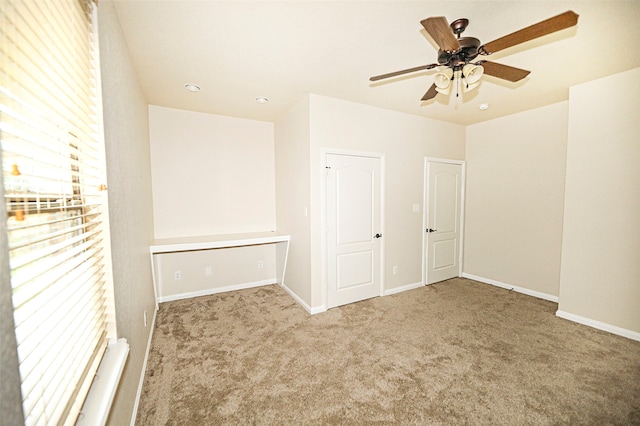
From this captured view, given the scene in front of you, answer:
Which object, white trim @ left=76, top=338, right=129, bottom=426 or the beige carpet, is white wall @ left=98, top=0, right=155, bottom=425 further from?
the beige carpet

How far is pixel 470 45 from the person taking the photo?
63.6 inches

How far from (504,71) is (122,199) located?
2750mm

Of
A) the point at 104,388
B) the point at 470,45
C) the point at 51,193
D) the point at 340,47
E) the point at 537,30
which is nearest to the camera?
the point at 51,193

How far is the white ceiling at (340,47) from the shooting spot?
5.35ft

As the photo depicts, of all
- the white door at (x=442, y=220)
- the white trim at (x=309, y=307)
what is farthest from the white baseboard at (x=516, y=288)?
the white trim at (x=309, y=307)

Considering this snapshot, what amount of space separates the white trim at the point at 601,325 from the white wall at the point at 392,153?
1648 millimetres

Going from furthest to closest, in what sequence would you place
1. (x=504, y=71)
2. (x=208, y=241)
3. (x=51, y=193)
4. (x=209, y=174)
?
Answer: 1. (x=209, y=174)
2. (x=208, y=241)
3. (x=504, y=71)
4. (x=51, y=193)

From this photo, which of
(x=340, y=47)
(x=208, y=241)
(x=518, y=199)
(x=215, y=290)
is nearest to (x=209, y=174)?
(x=208, y=241)

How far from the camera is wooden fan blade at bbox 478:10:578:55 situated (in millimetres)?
1212

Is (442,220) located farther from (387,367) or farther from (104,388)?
(104,388)

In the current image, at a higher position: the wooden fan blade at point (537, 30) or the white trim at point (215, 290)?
the wooden fan blade at point (537, 30)

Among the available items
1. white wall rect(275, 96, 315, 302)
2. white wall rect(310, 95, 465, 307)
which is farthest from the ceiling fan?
white wall rect(275, 96, 315, 302)

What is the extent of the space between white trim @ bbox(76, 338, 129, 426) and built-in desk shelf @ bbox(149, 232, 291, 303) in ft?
6.18

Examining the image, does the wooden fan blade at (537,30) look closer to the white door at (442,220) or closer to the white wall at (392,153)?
the white wall at (392,153)
